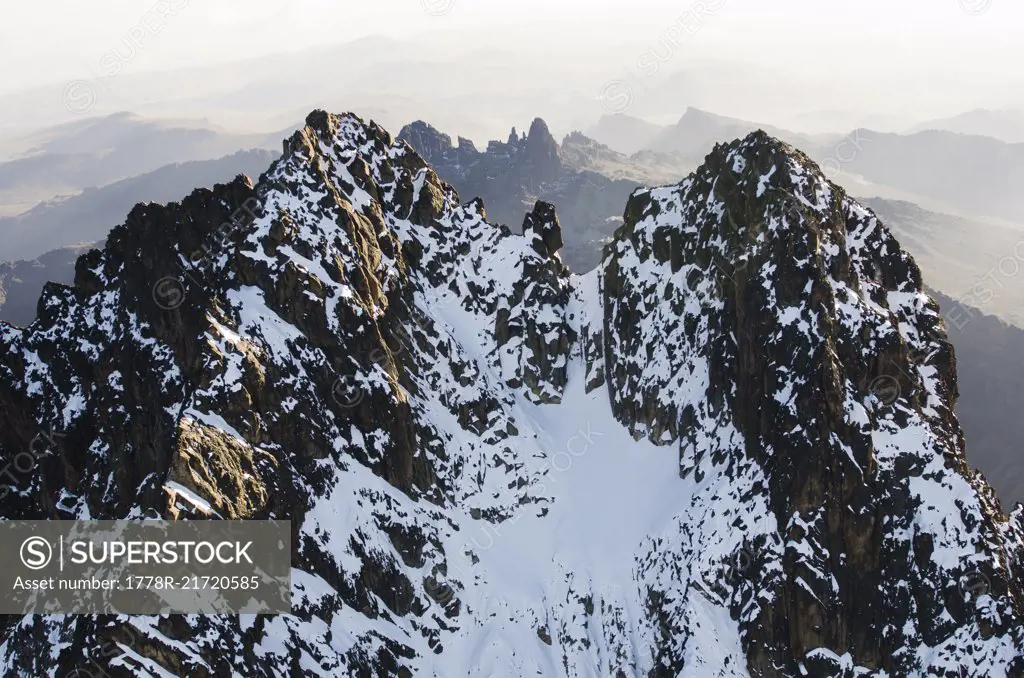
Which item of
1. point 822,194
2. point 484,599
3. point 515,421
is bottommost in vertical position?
point 484,599

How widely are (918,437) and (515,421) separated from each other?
7364cm

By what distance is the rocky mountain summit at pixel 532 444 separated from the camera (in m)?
Answer: 130

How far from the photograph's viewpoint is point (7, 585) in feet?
434

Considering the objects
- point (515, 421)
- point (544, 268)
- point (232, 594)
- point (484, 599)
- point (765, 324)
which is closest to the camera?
point (232, 594)

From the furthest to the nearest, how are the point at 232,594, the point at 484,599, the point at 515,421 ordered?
the point at 515,421 < the point at 484,599 < the point at 232,594

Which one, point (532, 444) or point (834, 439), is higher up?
point (834, 439)

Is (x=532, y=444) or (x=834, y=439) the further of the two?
(x=532, y=444)

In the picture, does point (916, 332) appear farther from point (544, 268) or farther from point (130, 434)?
point (130, 434)

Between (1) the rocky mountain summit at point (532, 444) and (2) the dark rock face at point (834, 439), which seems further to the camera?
(2) the dark rock face at point (834, 439)

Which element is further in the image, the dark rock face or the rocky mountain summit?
the dark rock face

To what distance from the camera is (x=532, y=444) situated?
573ft

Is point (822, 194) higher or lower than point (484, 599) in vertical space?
higher

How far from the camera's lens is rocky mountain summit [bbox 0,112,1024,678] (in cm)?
13000

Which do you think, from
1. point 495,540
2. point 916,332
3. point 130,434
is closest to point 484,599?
point 495,540
